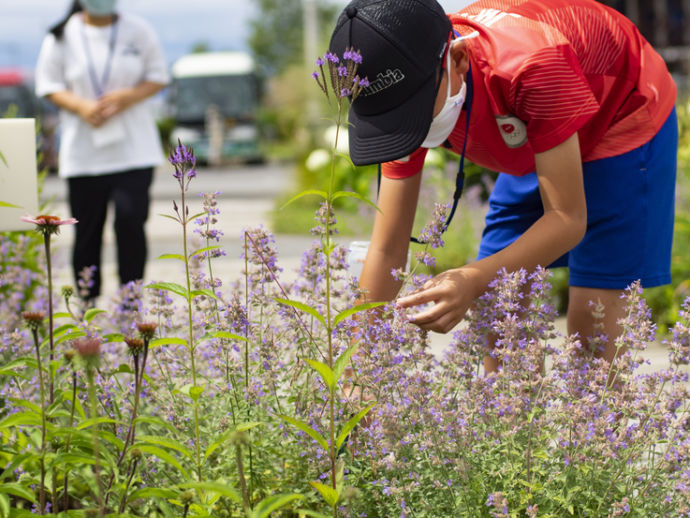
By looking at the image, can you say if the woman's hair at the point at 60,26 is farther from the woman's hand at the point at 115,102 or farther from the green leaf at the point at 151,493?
the green leaf at the point at 151,493

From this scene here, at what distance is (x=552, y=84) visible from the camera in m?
2.17

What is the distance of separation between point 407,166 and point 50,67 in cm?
299

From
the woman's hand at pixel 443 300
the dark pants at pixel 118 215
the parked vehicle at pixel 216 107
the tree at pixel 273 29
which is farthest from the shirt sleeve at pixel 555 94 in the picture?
the tree at pixel 273 29

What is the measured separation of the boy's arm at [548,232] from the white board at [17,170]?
1.07m

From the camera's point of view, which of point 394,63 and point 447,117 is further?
point 447,117

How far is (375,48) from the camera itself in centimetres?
207

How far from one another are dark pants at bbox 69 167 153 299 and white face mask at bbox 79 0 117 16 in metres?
0.88

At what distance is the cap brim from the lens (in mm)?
2164

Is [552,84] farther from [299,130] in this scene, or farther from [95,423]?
[299,130]

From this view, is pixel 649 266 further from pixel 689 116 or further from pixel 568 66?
pixel 689 116

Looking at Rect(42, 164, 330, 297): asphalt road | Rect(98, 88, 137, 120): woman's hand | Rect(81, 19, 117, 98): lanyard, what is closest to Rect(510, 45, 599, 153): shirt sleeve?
Rect(42, 164, 330, 297): asphalt road

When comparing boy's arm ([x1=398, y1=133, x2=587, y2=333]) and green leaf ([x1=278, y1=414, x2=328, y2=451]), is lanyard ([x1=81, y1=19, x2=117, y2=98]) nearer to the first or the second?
boy's arm ([x1=398, y1=133, x2=587, y2=333])

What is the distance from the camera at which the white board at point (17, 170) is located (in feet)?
7.44

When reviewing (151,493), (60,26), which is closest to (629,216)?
(151,493)
